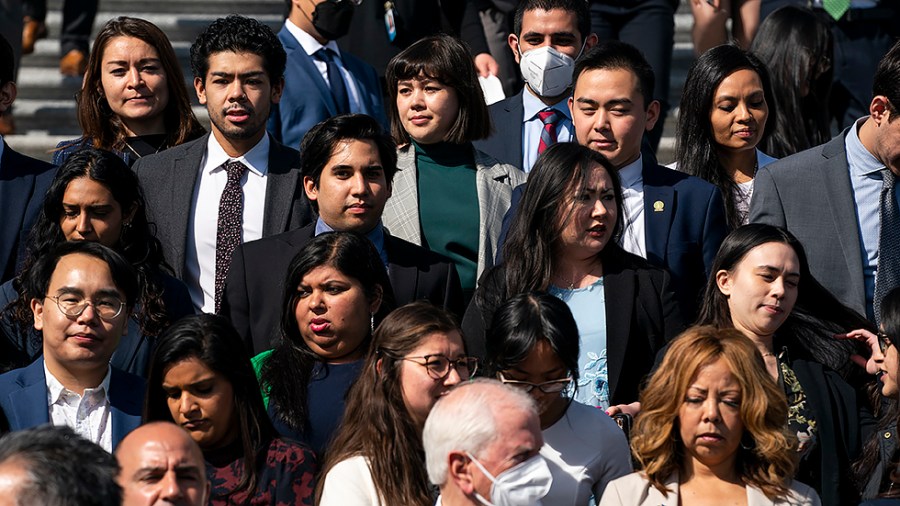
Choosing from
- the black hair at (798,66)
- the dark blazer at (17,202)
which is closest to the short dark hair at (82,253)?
the dark blazer at (17,202)

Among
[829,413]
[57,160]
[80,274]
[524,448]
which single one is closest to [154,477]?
[524,448]

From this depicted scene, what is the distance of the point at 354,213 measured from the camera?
264 inches

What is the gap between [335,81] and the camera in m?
8.39

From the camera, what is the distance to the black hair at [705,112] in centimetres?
770

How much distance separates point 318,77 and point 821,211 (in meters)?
2.70

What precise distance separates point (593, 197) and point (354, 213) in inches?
39.3

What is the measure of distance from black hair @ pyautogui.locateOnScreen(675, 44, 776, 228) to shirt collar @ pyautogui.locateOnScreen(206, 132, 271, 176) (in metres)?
1.96

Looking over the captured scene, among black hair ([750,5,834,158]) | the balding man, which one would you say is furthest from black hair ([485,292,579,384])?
black hair ([750,5,834,158])

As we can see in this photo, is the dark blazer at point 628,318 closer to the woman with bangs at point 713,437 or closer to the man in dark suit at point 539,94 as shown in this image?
the woman with bangs at point 713,437

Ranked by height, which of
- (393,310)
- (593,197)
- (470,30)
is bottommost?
(393,310)

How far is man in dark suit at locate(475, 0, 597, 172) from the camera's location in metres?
8.03

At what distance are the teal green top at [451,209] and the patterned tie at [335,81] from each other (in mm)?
1074

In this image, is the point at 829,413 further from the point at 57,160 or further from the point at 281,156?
the point at 57,160

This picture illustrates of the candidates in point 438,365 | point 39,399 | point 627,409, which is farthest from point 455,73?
point 39,399
